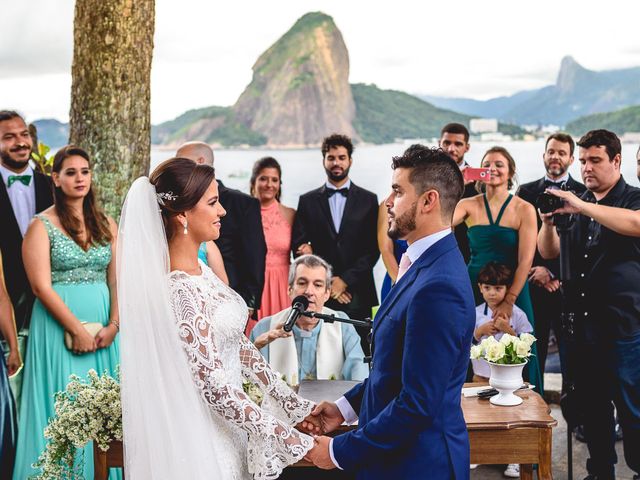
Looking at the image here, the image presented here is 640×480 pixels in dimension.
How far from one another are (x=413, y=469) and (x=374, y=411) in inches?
6.9

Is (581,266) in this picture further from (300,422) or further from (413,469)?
(413,469)

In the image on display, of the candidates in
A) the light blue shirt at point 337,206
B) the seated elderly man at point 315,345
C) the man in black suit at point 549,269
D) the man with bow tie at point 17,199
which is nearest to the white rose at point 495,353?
the seated elderly man at point 315,345

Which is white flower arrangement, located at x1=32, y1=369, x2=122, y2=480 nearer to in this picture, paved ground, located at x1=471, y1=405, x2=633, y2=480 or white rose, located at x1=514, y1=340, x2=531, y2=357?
white rose, located at x1=514, y1=340, x2=531, y2=357

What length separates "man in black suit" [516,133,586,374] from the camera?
4.76 meters

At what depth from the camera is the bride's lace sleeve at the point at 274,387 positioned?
2543mm

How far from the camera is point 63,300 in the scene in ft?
12.3

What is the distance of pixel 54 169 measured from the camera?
3.80 m

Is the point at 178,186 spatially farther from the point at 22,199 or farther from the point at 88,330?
the point at 22,199

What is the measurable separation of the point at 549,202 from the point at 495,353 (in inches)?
38.1

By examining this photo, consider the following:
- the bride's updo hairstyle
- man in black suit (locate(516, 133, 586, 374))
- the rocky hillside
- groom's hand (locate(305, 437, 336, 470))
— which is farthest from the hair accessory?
the rocky hillside

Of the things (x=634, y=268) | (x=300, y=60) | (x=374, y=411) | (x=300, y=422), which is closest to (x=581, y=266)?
(x=634, y=268)

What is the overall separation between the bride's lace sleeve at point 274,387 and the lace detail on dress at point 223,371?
0.63 ft

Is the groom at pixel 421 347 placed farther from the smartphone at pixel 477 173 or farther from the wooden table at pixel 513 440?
the smartphone at pixel 477 173

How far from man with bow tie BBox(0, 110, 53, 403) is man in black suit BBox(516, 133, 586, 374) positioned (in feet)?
9.83
